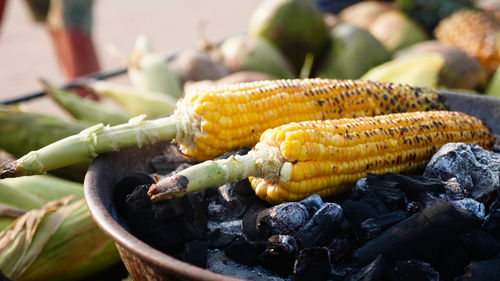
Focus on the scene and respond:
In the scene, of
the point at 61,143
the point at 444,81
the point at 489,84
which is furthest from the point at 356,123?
the point at 489,84

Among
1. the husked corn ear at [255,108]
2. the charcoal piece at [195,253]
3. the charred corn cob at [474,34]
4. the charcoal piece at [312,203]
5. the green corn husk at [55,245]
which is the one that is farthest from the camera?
the charred corn cob at [474,34]

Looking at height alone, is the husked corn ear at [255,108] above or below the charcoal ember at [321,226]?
above

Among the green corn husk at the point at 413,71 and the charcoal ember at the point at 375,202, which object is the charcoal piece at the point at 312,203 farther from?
the green corn husk at the point at 413,71

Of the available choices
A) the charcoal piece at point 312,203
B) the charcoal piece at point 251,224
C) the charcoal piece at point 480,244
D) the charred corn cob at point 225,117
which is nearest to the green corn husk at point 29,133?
the charred corn cob at point 225,117

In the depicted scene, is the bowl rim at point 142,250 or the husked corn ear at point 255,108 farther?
the husked corn ear at point 255,108

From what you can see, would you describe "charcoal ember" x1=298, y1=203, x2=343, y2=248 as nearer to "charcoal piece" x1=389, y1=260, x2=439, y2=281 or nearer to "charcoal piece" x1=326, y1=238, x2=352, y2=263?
"charcoal piece" x1=326, y1=238, x2=352, y2=263

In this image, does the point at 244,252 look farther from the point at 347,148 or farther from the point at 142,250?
the point at 347,148

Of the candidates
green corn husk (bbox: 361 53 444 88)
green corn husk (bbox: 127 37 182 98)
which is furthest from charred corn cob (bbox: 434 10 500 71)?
green corn husk (bbox: 127 37 182 98)
